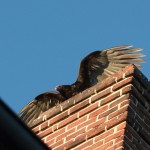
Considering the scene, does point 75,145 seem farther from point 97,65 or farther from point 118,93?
point 97,65

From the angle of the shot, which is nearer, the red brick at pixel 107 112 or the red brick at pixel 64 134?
the red brick at pixel 107 112

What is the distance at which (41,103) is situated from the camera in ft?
30.0

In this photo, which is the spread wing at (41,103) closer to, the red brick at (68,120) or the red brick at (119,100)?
the red brick at (68,120)

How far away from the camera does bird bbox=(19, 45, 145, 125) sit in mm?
8742

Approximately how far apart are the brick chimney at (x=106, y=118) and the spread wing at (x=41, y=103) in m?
2.90

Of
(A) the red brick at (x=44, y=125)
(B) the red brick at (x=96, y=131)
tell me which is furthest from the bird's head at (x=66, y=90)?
(B) the red brick at (x=96, y=131)

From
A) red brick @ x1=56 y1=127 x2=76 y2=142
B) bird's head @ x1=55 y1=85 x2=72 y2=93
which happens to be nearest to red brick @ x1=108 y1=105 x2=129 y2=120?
red brick @ x1=56 y1=127 x2=76 y2=142

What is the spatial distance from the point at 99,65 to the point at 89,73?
24 centimetres

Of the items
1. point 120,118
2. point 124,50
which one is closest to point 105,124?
point 120,118

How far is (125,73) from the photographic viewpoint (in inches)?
214

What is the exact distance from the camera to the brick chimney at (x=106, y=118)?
15.9 ft

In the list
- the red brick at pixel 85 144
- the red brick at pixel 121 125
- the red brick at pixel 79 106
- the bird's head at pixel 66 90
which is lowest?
the red brick at pixel 121 125

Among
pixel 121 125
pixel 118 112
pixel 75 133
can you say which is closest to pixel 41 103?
pixel 75 133

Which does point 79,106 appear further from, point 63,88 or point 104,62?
point 104,62
